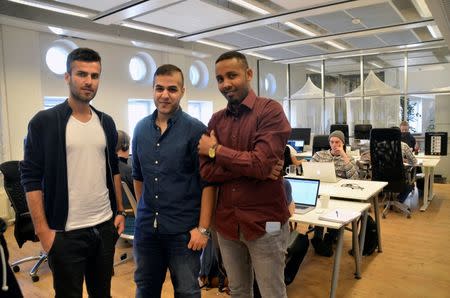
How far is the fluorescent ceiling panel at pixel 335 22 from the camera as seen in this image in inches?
232

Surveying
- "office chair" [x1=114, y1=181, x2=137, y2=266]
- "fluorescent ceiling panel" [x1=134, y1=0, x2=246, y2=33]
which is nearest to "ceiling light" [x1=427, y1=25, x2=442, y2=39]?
"fluorescent ceiling panel" [x1=134, y1=0, x2=246, y2=33]

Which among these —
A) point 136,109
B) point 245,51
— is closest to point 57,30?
point 136,109

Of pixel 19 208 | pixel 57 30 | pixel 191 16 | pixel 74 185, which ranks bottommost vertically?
pixel 19 208

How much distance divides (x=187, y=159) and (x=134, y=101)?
625cm

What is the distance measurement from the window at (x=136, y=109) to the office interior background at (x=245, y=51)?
22 mm

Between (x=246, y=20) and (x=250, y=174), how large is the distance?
4.48 m

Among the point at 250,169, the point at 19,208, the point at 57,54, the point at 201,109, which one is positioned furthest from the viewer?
the point at 201,109

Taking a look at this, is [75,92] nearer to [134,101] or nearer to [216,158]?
[216,158]

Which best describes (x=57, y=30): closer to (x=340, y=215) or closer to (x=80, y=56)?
(x=80, y=56)

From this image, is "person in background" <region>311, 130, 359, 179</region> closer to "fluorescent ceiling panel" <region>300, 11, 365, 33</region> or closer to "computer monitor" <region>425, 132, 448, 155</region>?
"fluorescent ceiling panel" <region>300, 11, 365, 33</region>

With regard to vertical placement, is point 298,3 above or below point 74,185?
above

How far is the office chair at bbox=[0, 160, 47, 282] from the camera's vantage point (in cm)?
328

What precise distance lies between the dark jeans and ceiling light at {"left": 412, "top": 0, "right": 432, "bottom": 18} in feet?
17.6

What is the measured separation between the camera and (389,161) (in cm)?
522
